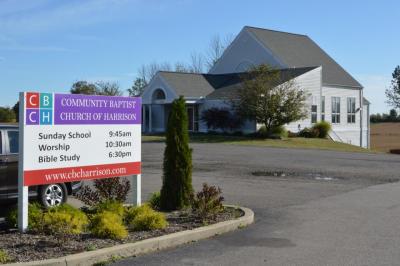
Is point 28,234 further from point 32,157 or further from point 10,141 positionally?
point 10,141

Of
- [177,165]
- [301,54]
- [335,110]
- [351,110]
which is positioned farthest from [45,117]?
[301,54]

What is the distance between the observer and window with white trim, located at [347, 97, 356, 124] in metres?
50.5

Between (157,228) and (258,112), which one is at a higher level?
(258,112)

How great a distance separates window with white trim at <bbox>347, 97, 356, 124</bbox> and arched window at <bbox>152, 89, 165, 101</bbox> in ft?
54.3

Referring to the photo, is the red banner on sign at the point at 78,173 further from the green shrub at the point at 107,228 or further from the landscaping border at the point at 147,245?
the landscaping border at the point at 147,245

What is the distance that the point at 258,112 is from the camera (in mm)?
38719

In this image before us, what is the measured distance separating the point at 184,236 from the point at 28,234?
221 cm

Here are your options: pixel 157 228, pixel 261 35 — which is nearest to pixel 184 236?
pixel 157 228

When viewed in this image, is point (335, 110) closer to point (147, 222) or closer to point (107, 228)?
point (147, 222)

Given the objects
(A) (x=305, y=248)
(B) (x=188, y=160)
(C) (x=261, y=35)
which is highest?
(C) (x=261, y=35)

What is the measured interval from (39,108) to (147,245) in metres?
2.55

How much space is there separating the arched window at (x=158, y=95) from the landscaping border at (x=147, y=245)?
125 feet

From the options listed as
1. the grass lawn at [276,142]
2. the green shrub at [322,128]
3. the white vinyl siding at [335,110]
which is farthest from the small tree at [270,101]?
the white vinyl siding at [335,110]

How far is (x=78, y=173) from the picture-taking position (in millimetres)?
8906
